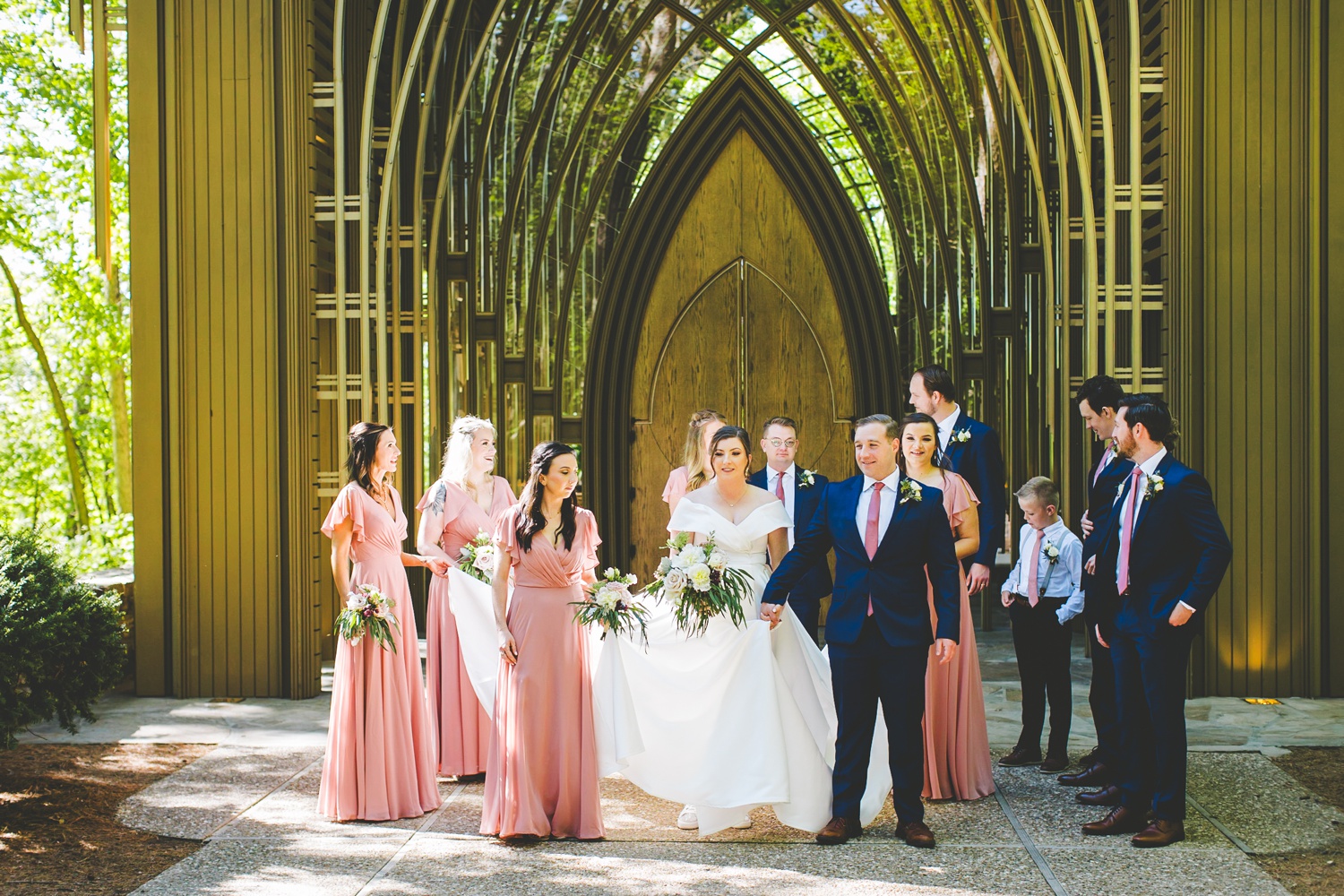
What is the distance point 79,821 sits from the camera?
5043 millimetres

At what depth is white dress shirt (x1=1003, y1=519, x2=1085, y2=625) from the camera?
5.50 meters

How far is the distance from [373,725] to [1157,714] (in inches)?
124

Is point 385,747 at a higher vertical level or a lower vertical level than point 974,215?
lower

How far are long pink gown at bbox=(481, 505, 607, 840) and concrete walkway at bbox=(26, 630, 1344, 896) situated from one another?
13cm

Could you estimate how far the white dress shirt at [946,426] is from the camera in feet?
18.5

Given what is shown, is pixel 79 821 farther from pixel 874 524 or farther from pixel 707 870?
pixel 874 524

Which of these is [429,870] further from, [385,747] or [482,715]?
[482,715]

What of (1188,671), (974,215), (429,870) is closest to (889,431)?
(429,870)

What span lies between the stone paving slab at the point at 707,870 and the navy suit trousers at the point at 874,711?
0.68 ft

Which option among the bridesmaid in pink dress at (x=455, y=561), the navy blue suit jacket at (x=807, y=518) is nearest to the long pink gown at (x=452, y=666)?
the bridesmaid in pink dress at (x=455, y=561)

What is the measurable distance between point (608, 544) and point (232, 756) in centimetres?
454

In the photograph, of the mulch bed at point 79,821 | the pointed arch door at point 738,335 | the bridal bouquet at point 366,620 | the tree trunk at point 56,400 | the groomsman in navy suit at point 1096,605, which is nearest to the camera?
the mulch bed at point 79,821

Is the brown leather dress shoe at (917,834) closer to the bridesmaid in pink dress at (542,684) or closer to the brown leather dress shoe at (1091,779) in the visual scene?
the brown leather dress shoe at (1091,779)

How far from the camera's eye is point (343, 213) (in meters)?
7.42
